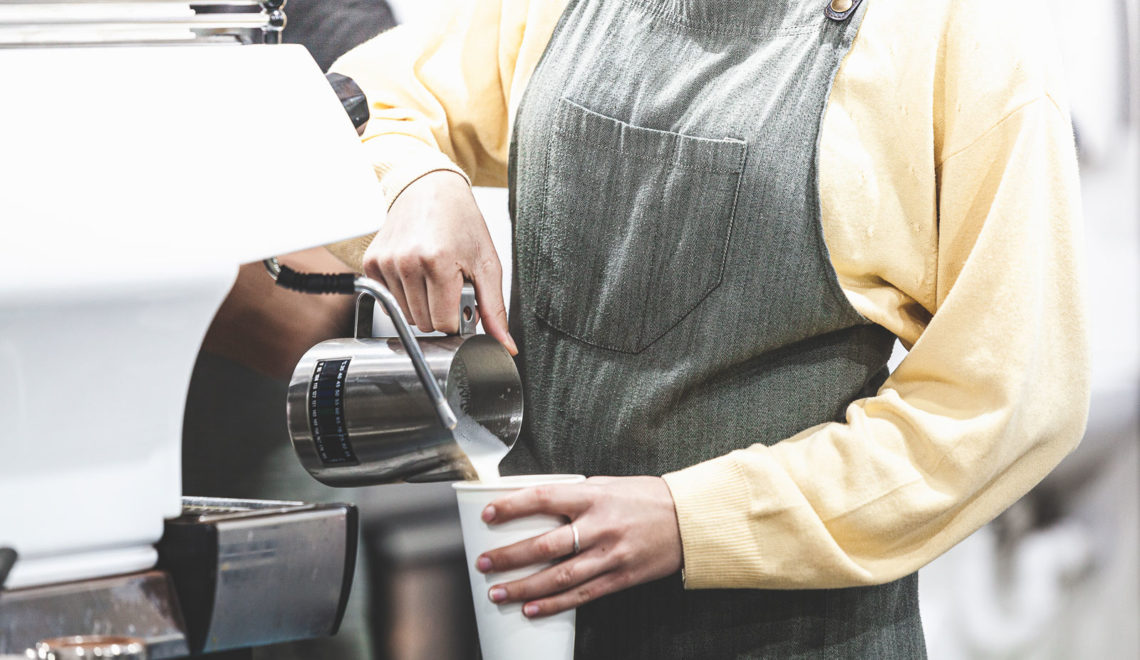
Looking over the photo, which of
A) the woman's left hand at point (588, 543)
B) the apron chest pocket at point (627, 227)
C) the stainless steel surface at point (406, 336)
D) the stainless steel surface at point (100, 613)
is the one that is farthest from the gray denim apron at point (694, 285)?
the stainless steel surface at point (100, 613)

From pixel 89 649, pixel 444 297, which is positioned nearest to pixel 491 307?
pixel 444 297

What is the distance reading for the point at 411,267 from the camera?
0.84 meters

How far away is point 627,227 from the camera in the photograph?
91cm

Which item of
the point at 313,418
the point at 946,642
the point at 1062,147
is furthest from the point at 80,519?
the point at 946,642

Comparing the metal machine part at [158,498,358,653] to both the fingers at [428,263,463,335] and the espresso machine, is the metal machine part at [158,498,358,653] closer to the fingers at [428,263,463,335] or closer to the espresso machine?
the espresso machine

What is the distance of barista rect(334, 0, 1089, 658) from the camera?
79 centimetres

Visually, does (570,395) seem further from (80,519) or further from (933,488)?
(80,519)

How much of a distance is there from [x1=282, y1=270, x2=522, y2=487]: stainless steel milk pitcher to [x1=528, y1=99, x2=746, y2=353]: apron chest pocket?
12cm

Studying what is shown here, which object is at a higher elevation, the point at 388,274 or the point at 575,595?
the point at 388,274

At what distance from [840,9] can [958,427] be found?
34cm

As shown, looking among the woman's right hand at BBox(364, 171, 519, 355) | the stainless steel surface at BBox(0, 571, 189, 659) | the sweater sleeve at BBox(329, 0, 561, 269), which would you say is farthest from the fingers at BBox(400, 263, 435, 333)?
the stainless steel surface at BBox(0, 571, 189, 659)

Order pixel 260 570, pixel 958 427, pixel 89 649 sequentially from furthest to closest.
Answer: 1. pixel 958 427
2. pixel 260 570
3. pixel 89 649

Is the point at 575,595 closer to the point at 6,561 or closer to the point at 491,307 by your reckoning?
the point at 491,307

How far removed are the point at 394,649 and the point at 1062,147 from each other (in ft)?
2.45
